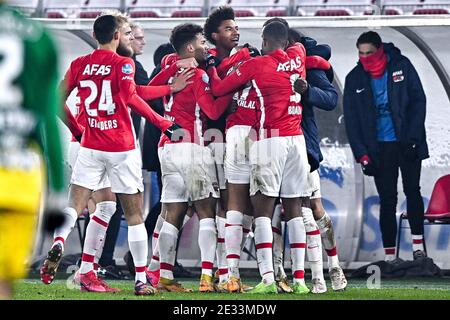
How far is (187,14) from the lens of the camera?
14000 millimetres

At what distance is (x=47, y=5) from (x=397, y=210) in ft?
14.6

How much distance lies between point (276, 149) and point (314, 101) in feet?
1.55

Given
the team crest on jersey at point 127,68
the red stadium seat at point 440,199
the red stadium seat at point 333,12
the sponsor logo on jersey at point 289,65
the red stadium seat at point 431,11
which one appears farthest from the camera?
the red stadium seat at point 333,12

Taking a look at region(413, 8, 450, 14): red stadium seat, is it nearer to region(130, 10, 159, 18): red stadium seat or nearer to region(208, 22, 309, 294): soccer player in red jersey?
region(130, 10, 159, 18): red stadium seat

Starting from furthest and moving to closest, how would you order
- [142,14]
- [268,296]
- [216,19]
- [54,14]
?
[54,14]
[142,14]
[216,19]
[268,296]

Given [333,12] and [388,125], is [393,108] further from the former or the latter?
[333,12]

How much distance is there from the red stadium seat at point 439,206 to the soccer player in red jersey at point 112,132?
3.06 m

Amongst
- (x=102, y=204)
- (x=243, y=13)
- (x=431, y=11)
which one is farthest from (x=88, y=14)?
(x=102, y=204)

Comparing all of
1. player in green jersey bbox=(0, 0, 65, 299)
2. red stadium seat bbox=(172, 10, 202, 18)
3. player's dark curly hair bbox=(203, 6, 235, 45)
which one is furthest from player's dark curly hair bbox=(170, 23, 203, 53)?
player in green jersey bbox=(0, 0, 65, 299)

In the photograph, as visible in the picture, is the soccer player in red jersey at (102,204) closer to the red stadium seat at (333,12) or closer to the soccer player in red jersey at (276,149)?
the soccer player in red jersey at (276,149)

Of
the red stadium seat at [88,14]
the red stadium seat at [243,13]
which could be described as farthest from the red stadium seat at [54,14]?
the red stadium seat at [243,13]

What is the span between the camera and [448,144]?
1244 centimetres

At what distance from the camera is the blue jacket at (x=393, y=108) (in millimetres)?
12164

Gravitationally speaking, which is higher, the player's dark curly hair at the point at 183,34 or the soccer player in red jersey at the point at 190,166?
the player's dark curly hair at the point at 183,34
